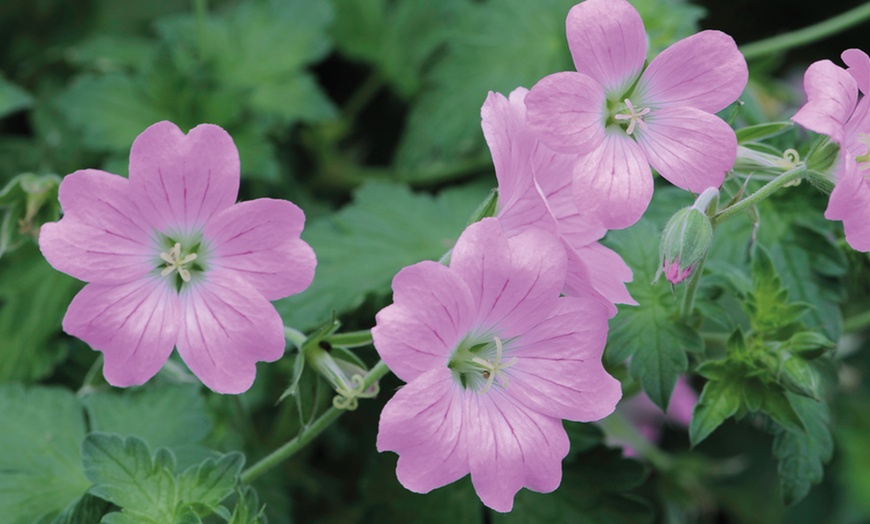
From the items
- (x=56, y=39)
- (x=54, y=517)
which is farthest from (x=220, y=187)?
(x=56, y=39)

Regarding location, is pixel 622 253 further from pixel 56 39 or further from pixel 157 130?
pixel 56 39

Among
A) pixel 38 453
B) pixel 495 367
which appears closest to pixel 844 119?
pixel 495 367

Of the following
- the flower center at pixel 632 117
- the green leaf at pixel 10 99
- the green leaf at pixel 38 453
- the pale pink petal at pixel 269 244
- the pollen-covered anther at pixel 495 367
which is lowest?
the green leaf at pixel 38 453

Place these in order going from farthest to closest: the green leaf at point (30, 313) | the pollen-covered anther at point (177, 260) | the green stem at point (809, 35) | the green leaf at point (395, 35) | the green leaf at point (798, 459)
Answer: the green leaf at point (395, 35), the green stem at point (809, 35), the green leaf at point (30, 313), the green leaf at point (798, 459), the pollen-covered anther at point (177, 260)

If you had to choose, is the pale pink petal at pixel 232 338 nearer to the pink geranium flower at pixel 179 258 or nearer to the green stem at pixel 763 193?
the pink geranium flower at pixel 179 258

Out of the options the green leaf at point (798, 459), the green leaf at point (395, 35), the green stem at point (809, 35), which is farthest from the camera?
the green leaf at point (395, 35)

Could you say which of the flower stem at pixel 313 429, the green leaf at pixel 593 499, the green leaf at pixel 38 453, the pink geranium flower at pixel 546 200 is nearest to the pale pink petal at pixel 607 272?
the pink geranium flower at pixel 546 200

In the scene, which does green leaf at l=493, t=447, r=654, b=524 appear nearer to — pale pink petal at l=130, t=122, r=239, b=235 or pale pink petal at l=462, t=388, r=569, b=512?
pale pink petal at l=462, t=388, r=569, b=512

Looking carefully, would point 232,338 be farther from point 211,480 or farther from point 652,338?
point 652,338
